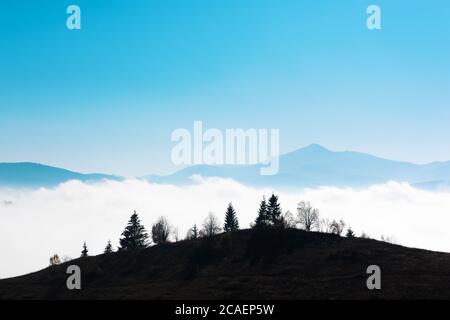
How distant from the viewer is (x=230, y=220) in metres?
137

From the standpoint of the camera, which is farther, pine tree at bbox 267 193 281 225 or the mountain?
pine tree at bbox 267 193 281 225

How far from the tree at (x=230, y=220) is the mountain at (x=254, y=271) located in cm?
2509

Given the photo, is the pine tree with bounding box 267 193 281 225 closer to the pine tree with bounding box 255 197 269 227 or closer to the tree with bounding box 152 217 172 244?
the pine tree with bounding box 255 197 269 227

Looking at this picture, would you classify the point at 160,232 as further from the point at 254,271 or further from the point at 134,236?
the point at 254,271

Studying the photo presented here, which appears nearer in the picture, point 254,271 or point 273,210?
point 254,271

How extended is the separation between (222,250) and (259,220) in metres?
22.8

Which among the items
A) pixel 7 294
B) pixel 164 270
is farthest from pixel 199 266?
pixel 7 294

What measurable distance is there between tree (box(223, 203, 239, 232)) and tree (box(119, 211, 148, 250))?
2392 centimetres

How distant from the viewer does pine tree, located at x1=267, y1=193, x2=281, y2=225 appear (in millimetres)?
122438

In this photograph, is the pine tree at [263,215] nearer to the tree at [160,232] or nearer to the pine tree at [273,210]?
the pine tree at [273,210]

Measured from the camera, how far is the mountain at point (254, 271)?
72.1 meters

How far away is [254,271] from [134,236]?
175 feet

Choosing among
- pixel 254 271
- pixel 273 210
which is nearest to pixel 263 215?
pixel 273 210
